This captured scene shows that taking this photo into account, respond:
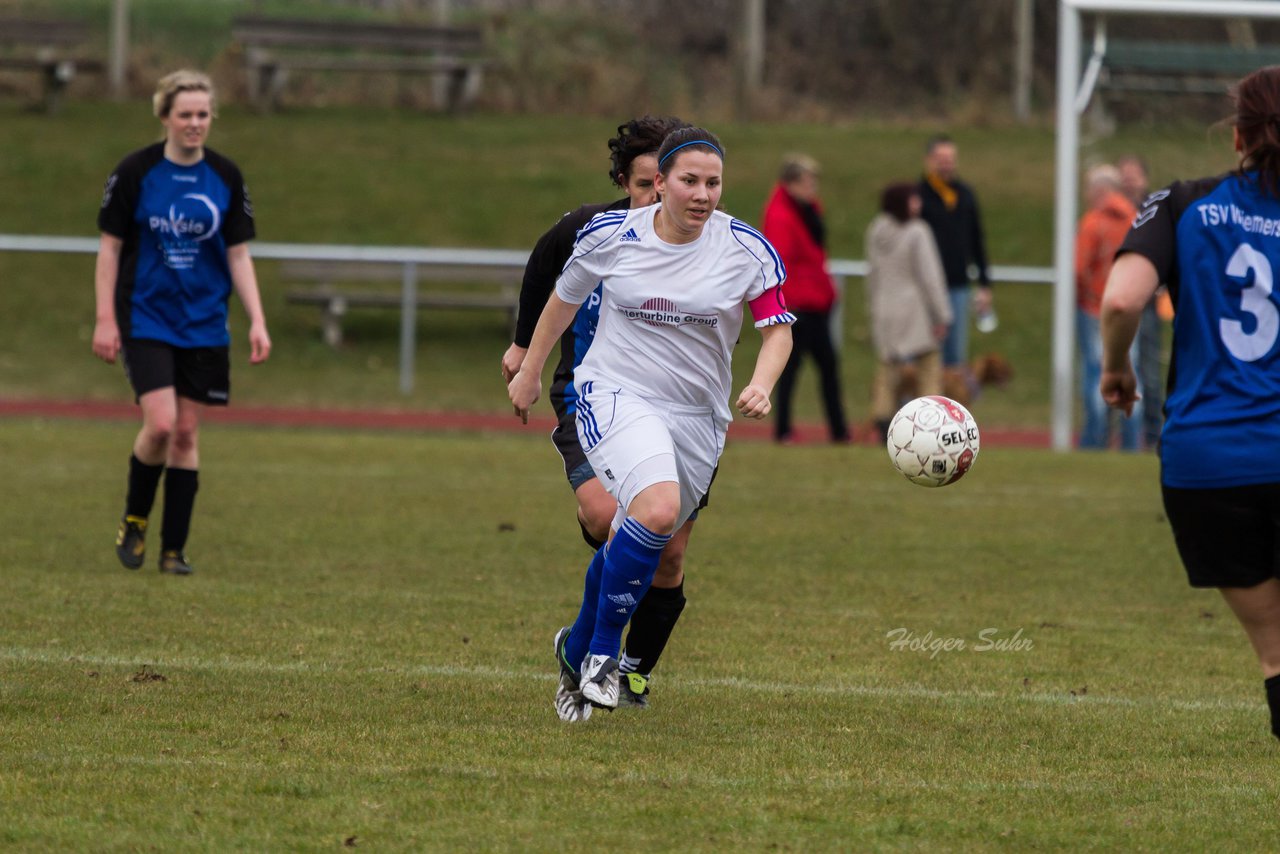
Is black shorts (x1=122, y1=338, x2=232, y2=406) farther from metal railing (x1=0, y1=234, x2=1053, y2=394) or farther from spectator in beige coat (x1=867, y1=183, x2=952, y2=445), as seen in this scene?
metal railing (x1=0, y1=234, x2=1053, y2=394)

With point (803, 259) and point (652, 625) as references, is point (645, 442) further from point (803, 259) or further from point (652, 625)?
point (803, 259)

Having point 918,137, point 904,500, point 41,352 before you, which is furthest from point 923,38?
point 904,500

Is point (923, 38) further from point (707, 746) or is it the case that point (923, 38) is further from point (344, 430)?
point (707, 746)

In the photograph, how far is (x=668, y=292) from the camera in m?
5.41

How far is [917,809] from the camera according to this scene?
446cm

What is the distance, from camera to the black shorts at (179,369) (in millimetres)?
8047

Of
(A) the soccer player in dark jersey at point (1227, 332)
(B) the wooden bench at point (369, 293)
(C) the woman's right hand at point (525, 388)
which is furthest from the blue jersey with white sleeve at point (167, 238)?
(B) the wooden bench at point (369, 293)

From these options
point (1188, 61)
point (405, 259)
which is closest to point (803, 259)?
point (1188, 61)

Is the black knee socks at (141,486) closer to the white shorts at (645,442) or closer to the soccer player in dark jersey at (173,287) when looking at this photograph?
the soccer player in dark jersey at (173,287)

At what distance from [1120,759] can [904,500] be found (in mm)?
6599

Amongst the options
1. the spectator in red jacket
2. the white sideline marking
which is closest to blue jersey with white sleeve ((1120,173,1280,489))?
the white sideline marking

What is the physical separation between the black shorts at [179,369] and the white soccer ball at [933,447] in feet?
11.3

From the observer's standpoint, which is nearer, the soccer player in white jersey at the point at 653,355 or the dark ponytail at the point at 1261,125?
the dark ponytail at the point at 1261,125

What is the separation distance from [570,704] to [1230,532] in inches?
83.9
